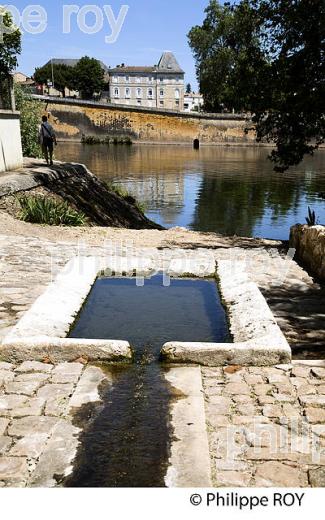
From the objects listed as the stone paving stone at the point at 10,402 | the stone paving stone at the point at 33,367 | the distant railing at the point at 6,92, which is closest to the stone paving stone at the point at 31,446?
the stone paving stone at the point at 10,402

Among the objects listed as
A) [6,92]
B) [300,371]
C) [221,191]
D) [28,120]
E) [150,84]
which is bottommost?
[221,191]

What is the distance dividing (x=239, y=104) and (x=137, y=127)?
58.1 metres

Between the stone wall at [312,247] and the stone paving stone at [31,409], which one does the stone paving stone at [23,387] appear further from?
the stone wall at [312,247]

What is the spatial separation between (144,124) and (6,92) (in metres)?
57.9

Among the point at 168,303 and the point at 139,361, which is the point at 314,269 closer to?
the point at 168,303

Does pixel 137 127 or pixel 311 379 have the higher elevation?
pixel 137 127

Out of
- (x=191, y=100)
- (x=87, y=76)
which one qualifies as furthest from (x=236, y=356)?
(x=191, y=100)

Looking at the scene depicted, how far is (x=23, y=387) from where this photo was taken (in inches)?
129

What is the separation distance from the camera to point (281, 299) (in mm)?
5586

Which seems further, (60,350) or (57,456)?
(60,350)

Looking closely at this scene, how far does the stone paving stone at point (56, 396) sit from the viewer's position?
3.00 metres

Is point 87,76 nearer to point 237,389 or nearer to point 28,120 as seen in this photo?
point 28,120

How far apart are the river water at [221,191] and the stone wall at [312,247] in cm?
1020

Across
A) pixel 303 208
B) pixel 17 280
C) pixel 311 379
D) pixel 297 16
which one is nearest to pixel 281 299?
pixel 311 379
